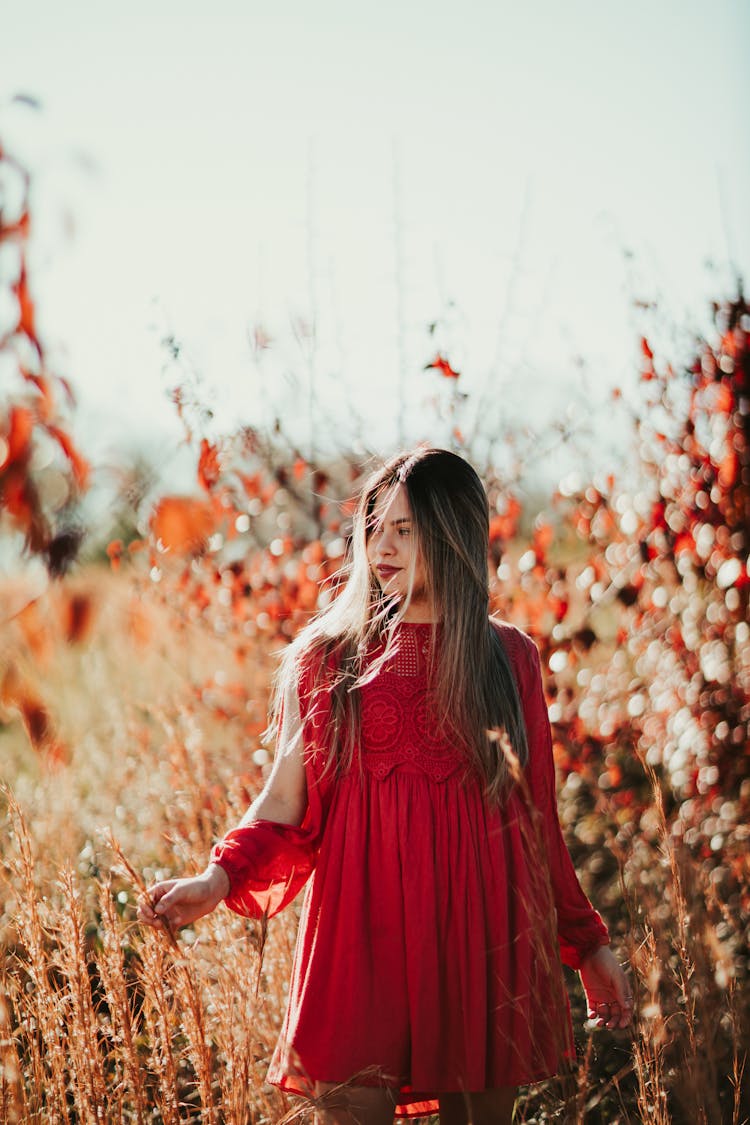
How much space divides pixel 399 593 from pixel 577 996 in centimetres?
204

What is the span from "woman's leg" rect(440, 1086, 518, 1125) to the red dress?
33 millimetres

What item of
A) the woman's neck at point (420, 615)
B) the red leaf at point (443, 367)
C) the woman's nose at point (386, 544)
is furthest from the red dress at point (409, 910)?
the red leaf at point (443, 367)

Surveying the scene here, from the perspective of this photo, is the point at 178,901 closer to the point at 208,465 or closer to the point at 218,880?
the point at 218,880

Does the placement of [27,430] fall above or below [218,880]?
above

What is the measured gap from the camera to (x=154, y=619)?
4.11 m

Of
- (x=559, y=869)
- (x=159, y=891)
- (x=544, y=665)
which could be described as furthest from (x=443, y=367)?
(x=159, y=891)

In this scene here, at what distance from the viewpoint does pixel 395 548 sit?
80.9 inches

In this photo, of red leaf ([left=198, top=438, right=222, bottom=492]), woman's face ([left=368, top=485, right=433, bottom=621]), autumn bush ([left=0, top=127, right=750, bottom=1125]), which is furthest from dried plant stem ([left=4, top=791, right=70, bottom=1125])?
red leaf ([left=198, top=438, right=222, bottom=492])

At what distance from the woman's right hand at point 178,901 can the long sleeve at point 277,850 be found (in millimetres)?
67

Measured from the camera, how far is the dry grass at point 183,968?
5.86 ft

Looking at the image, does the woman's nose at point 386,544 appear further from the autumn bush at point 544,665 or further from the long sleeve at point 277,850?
the autumn bush at point 544,665

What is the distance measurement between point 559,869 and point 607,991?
0.23m

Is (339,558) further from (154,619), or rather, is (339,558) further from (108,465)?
(108,465)

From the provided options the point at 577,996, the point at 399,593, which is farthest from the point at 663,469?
the point at 399,593
